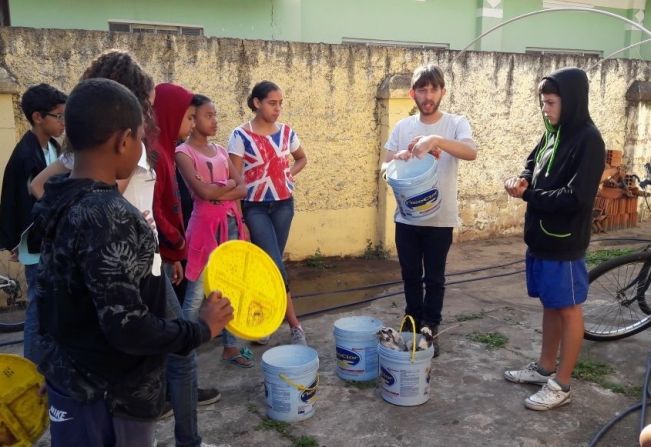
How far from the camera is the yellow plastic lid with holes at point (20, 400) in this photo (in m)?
2.30

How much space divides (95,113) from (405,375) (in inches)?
85.8

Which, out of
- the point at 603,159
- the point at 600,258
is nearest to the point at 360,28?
the point at 600,258

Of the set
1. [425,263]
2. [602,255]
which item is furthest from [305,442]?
[602,255]

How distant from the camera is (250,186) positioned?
3.81 metres

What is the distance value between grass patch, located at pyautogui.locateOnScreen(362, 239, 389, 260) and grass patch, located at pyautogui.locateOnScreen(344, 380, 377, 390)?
10.0 feet

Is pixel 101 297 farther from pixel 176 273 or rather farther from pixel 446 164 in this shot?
pixel 446 164

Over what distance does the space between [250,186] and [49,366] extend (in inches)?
89.1

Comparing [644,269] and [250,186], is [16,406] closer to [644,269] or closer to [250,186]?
[250,186]

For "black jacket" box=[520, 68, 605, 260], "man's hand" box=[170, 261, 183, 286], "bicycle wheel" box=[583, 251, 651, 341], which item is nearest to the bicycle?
"bicycle wheel" box=[583, 251, 651, 341]

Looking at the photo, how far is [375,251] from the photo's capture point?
647 centimetres

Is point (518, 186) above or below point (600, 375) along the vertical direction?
above

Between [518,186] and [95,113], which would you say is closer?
[95,113]

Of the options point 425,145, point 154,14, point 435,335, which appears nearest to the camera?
point 425,145

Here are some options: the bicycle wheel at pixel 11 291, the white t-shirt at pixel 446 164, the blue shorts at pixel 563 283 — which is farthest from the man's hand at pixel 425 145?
the bicycle wheel at pixel 11 291
